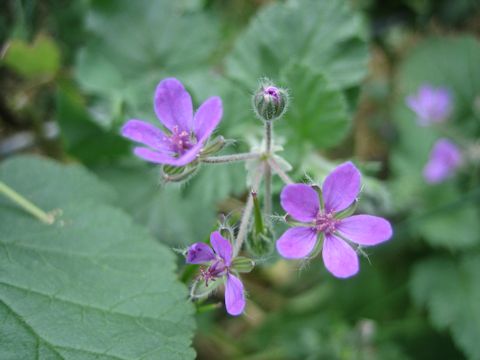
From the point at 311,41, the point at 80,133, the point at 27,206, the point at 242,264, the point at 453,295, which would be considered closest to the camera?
the point at 242,264

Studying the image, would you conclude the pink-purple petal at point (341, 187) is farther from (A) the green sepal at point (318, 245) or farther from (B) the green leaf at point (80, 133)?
(B) the green leaf at point (80, 133)

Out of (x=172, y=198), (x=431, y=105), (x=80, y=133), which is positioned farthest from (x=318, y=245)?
(x=431, y=105)

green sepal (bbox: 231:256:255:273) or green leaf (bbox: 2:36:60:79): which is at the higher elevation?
green leaf (bbox: 2:36:60:79)

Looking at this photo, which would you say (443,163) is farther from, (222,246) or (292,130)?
(222,246)

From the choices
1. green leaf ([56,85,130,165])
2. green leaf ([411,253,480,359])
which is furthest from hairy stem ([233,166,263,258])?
green leaf ([411,253,480,359])

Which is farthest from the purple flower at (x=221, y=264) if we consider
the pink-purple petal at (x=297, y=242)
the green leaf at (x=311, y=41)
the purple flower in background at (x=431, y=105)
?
the purple flower in background at (x=431, y=105)

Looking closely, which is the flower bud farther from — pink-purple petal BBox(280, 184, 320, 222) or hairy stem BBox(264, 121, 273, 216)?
pink-purple petal BBox(280, 184, 320, 222)
